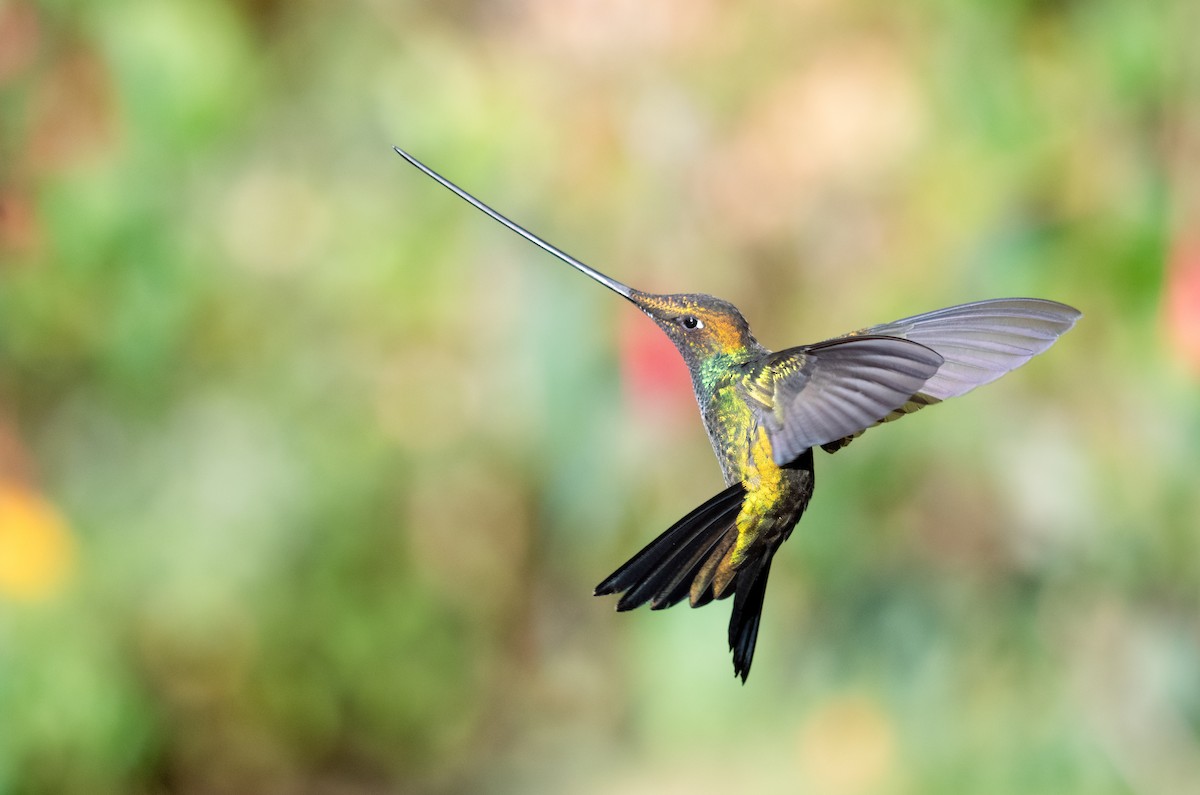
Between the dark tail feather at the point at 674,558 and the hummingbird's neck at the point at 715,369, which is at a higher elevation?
the hummingbird's neck at the point at 715,369

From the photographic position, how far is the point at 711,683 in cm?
156

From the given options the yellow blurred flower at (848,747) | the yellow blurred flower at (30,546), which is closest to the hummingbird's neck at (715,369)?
the yellow blurred flower at (848,747)

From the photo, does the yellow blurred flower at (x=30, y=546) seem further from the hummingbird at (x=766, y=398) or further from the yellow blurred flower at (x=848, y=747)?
the hummingbird at (x=766, y=398)

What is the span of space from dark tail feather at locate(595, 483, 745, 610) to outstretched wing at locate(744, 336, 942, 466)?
0.04 metres

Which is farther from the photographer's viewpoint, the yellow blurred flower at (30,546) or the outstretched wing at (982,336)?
the yellow blurred flower at (30,546)

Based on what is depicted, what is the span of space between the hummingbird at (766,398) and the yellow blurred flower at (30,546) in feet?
4.41

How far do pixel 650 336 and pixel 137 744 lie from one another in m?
0.91

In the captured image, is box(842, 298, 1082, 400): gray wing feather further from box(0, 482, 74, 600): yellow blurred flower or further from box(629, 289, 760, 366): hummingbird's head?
box(0, 482, 74, 600): yellow blurred flower

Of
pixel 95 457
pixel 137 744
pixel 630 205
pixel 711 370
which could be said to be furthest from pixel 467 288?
pixel 711 370

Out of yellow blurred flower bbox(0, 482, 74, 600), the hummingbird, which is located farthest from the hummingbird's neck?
yellow blurred flower bbox(0, 482, 74, 600)

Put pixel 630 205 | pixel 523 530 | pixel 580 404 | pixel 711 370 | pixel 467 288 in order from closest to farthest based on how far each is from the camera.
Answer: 1. pixel 711 370
2. pixel 580 404
3. pixel 630 205
4. pixel 467 288
5. pixel 523 530

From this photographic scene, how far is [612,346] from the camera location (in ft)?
5.01

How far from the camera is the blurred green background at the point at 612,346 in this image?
5.05ft

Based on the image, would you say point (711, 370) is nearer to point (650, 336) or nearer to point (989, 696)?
point (650, 336)
